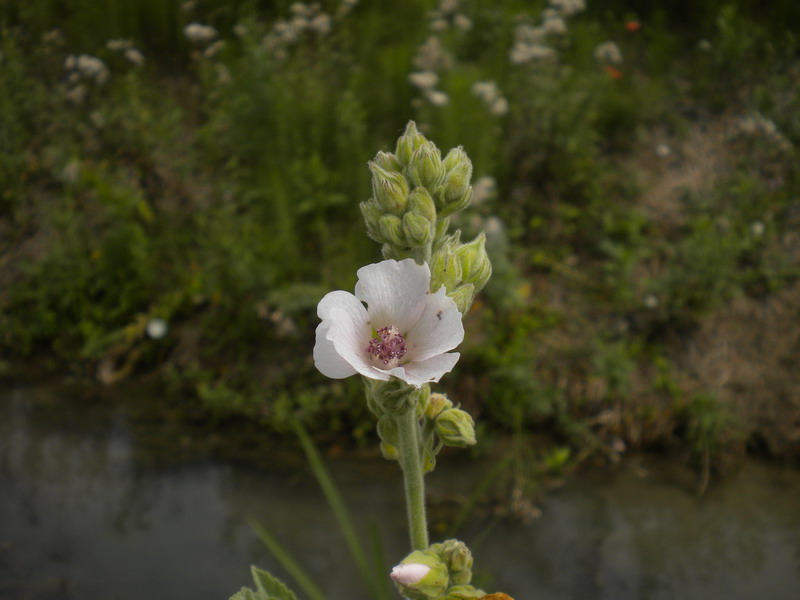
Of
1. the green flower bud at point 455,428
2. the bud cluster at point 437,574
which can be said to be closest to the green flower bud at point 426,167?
the green flower bud at point 455,428

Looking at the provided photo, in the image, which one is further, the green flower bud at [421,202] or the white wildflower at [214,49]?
the white wildflower at [214,49]

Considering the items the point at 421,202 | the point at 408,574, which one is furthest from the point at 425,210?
the point at 408,574

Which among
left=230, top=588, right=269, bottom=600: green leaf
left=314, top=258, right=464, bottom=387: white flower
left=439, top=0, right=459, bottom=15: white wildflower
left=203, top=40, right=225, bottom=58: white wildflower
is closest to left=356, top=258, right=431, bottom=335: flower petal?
left=314, top=258, right=464, bottom=387: white flower

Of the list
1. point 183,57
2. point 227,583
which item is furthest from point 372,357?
point 183,57

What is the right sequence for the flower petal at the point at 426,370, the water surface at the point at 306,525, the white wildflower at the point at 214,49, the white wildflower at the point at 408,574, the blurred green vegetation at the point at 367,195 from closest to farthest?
the flower petal at the point at 426,370
the white wildflower at the point at 408,574
the water surface at the point at 306,525
the blurred green vegetation at the point at 367,195
the white wildflower at the point at 214,49

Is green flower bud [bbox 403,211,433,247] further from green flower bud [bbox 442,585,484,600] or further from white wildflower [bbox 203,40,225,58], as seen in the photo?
white wildflower [bbox 203,40,225,58]

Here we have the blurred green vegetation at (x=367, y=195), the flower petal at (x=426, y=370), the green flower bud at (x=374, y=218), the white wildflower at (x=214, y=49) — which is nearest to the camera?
the flower petal at (x=426, y=370)

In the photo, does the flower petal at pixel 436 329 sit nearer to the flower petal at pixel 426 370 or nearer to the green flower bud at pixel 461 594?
the flower petal at pixel 426 370
